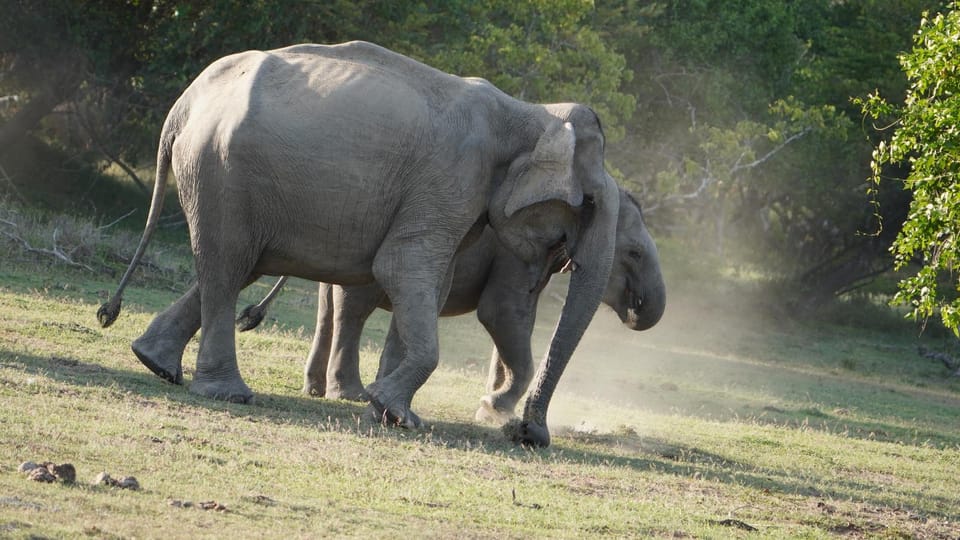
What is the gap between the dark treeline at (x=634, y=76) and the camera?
25.4m

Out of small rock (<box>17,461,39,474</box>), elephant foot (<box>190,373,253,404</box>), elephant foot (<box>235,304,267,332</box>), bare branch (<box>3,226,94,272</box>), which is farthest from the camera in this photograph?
bare branch (<box>3,226,94,272</box>)

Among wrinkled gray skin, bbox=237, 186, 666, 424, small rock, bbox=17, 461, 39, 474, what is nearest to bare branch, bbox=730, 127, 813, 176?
wrinkled gray skin, bbox=237, 186, 666, 424

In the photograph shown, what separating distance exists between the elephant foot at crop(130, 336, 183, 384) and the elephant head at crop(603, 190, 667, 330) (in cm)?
405

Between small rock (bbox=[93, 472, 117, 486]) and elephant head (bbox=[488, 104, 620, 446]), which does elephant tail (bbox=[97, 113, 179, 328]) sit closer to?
elephant head (bbox=[488, 104, 620, 446])

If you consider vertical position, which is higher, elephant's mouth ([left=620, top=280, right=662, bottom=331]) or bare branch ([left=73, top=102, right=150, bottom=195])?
bare branch ([left=73, top=102, right=150, bottom=195])

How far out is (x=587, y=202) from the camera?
1117cm

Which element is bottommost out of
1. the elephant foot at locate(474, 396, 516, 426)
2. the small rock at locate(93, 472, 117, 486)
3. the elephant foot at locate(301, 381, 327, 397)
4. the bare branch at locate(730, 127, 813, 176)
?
the elephant foot at locate(301, 381, 327, 397)

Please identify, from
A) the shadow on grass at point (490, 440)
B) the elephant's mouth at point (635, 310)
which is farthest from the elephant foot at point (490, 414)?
the elephant's mouth at point (635, 310)

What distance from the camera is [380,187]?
1077 centimetres

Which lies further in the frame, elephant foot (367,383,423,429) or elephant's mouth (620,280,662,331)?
elephant's mouth (620,280,662,331)

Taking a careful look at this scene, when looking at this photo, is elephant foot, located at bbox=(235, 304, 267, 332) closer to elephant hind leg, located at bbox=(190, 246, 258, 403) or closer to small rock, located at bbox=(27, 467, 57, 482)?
elephant hind leg, located at bbox=(190, 246, 258, 403)

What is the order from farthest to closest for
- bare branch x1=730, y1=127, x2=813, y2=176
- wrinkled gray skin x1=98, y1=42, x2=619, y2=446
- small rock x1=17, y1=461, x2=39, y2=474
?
bare branch x1=730, y1=127, x2=813, y2=176
wrinkled gray skin x1=98, y1=42, x2=619, y2=446
small rock x1=17, y1=461, x2=39, y2=474

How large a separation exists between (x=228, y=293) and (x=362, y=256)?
1.06 meters

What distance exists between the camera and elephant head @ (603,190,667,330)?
43.0ft
